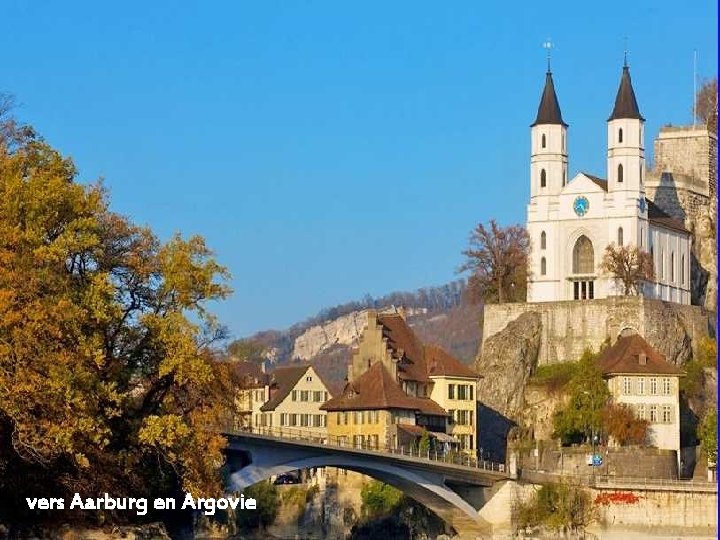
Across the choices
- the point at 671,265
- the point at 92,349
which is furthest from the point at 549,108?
the point at 92,349

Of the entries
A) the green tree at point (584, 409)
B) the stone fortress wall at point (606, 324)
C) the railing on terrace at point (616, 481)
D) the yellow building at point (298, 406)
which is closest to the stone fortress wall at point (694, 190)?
the stone fortress wall at point (606, 324)

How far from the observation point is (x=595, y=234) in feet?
383

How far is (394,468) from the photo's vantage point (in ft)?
308

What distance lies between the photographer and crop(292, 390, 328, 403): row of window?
12075 centimetres

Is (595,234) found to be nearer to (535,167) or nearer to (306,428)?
(535,167)

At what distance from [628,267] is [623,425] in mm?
12150

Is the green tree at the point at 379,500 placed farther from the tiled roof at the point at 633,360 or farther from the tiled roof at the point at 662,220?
the tiled roof at the point at 662,220

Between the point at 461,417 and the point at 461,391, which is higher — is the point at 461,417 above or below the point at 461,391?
below

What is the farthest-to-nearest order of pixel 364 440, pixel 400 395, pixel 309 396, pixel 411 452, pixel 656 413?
pixel 309 396 → pixel 656 413 → pixel 400 395 → pixel 364 440 → pixel 411 452

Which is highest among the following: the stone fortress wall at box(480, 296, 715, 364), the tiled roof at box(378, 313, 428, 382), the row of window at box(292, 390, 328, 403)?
the stone fortress wall at box(480, 296, 715, 364)

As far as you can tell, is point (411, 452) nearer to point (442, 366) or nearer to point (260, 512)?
point (442, 366)

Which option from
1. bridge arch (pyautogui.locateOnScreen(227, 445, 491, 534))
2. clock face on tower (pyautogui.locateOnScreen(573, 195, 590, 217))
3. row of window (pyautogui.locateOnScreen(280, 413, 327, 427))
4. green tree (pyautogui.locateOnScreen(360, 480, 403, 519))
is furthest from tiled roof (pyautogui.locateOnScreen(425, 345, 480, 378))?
clock face on tower (pyautogui.locateOnScreen(573, 195, 590, 217))

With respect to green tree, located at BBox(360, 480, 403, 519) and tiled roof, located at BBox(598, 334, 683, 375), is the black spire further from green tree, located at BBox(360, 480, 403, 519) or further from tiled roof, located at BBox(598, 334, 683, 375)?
green tree, located at BBox(360, 480, 403, 519)

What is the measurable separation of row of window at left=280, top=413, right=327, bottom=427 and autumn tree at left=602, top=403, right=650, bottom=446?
19.0 m
